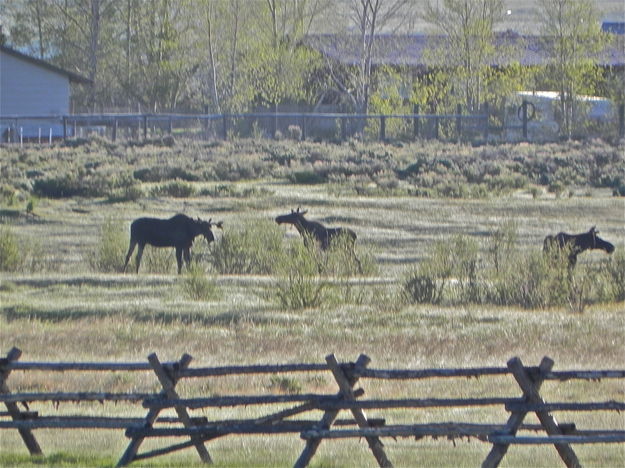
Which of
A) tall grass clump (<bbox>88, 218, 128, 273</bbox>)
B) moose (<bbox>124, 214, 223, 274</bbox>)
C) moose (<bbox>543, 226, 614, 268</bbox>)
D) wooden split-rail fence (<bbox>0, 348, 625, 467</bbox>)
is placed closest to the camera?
wooden split-rail fence (<bbox>0, 348, 625, 467</bbox>)

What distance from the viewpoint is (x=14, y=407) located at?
31.1 feet

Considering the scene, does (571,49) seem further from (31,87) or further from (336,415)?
(336,415)

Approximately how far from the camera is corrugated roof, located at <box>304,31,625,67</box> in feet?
187

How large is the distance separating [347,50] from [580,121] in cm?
1213

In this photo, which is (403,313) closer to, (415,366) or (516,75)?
(415,366)

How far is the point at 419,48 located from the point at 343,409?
55365 millimetres

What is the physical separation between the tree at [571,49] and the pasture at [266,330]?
29.2 m

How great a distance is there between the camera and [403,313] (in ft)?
57.2

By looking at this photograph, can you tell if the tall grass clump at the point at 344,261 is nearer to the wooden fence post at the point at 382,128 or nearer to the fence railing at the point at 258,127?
the fence railing at the point at 258,127

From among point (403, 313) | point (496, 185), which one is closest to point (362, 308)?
point (403, 313)

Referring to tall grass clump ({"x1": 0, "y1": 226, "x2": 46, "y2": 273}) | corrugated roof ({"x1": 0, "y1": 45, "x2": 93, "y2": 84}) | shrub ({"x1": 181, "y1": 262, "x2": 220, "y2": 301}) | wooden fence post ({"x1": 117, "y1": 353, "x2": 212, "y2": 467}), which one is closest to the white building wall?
corrugated roof ({"x1": 0, "y1": 45, "x2": 93, "y2": 84})

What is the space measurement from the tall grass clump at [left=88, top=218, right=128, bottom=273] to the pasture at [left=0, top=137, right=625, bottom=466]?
21cm

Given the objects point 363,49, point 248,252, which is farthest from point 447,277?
point 363,49

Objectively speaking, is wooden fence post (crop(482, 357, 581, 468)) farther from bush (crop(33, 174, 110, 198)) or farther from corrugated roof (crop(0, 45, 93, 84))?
corrugated roof (crop(0, 45, 93, 84))
